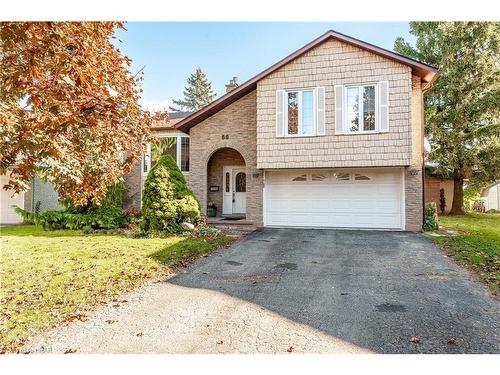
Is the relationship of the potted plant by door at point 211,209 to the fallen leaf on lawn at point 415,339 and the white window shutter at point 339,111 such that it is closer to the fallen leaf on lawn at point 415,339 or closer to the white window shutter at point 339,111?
the white window shutter at point 339,111

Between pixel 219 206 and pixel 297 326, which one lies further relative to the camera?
pixel 219 206

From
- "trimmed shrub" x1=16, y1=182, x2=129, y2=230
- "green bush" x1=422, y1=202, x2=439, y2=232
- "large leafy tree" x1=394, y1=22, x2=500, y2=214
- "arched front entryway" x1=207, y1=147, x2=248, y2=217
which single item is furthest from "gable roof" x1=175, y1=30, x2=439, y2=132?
"large leafy tree" x1=394, y1=22, x2=500, y2=214

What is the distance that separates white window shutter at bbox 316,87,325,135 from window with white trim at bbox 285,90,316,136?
0.51 feet

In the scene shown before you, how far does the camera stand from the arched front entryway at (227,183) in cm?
1459

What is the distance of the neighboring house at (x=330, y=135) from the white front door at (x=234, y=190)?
138cm

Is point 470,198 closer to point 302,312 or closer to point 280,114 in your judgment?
point 280,114

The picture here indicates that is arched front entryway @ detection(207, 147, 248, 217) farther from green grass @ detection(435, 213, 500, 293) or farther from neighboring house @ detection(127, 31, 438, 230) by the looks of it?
green grass @ detection(435, 213, 500, 293)

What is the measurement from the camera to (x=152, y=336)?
3.77 metres

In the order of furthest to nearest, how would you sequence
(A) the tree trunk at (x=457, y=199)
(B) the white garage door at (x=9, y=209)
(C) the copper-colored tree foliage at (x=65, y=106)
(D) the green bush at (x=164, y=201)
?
1. (A) the tree trunk at (x=457, y=199)
2. (B) the white garage door at (x=9, y=209)
3. (D) the green bush at (x=164, y=201)
4. (C) the copper-colored tree foliage at (x=65, y=106)

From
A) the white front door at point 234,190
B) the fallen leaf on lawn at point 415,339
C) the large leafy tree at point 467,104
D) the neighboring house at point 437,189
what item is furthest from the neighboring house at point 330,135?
the neighboring house at point 437,189
